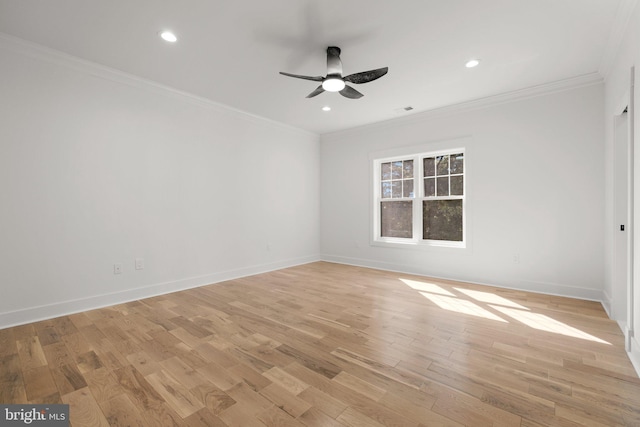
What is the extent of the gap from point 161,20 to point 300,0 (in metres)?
1.22

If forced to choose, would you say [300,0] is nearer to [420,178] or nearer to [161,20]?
[161,20]

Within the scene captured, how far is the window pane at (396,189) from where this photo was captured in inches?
207

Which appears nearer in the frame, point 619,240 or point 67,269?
point 619,240

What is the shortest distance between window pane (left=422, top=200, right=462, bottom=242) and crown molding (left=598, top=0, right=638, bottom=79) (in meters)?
2.20

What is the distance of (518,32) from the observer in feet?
8.43

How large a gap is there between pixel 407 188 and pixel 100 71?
4.65 meters

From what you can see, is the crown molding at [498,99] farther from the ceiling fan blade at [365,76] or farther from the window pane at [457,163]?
the ceiling fan blade at [365,76]

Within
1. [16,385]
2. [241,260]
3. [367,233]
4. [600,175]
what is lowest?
[16,385]

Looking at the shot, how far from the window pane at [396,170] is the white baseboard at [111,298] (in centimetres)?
292

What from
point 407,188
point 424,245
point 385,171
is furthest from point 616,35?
point 385,171

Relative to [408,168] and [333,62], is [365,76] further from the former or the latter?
[408,168]

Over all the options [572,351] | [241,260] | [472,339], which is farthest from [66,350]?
[572,351]

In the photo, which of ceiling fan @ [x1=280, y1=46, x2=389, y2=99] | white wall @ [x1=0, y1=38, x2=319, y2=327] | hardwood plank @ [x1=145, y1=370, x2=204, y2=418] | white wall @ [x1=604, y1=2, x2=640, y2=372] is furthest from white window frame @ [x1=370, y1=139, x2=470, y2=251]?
hardwood plank @ [x1=145, y1=370, x2=204, y2=418]

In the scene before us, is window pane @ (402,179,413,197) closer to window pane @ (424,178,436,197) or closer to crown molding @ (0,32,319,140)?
window pane @ (424,178,436,197)
